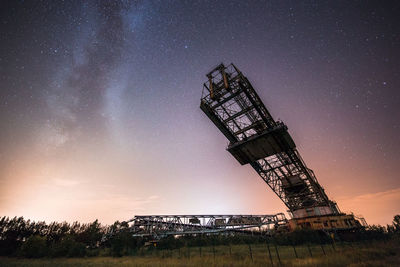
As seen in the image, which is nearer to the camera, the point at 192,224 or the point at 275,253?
the point at 275,253

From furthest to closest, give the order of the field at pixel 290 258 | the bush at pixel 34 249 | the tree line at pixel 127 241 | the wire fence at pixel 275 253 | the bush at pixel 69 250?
the bush at pixel 34 249, the bush at pixel 69 250, the tree line at pixel 127 241, the wire fence at pixel 275 253, the field at pixel 290 258

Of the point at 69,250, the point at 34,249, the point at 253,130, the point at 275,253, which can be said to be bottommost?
the point at 275,253

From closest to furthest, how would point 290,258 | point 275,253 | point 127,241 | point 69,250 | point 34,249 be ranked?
point 290,258 < point 275,253 < point 127,241 < point 69,250 < point 34,249

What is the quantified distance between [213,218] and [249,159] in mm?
15708

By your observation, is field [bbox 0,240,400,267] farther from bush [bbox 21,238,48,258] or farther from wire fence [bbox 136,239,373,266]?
bush [bbox 21,238,48,258]

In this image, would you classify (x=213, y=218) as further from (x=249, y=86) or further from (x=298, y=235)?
(x=249, y=86)

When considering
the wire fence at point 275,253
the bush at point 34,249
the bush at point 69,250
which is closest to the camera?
the wire fence at point 275,253

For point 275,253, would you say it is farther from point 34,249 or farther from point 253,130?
point 34,249

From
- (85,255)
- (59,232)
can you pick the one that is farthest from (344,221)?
(59,232)

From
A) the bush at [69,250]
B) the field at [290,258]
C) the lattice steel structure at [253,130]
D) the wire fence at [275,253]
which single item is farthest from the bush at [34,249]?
the lattice steel structure at [253,130]

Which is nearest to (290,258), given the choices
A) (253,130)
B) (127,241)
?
(253,130)

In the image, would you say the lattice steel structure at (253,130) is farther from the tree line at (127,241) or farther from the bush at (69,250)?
the bush at (69,250)

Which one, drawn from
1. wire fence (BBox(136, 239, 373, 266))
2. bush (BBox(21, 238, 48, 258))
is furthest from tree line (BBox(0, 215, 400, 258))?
wire fence (BBox(136, 239, 373, 266))

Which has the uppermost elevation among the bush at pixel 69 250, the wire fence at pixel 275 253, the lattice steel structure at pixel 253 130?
the lattice steel structure at pixel 253 130
